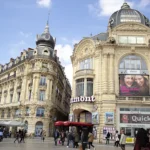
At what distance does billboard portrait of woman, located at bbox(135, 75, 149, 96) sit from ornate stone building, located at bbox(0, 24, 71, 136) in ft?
68.0

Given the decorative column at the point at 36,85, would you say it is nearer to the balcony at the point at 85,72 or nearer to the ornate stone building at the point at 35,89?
the ornate stone building at the point at 35,89

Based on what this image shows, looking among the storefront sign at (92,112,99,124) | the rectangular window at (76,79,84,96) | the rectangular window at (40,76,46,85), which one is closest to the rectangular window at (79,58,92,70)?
the rectangular window at (76,79,84,96)

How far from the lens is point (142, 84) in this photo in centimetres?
3353

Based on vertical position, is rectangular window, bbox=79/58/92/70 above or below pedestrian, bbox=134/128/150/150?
above

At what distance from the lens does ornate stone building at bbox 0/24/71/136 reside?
45.8 meters

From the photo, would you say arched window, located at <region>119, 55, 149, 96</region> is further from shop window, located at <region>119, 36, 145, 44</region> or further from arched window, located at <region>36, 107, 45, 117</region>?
arched window, located at <region>36, 107, 45, 117</region>

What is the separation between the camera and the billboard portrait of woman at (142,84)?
33.1 m

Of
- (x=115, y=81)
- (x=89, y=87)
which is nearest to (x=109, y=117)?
(x=115, y=81)

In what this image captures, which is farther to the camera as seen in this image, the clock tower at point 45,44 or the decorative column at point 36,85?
the clock tower at point 45,44

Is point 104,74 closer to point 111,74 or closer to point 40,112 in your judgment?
point 111,74

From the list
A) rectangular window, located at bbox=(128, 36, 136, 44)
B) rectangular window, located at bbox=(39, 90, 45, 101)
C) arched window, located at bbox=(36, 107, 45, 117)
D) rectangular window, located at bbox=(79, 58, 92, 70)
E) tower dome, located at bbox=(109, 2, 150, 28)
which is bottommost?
arched window, located at bbox=(36, 107, 45, 117)

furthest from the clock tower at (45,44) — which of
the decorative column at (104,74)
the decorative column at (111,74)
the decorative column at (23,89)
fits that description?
the decorative column at (111,74)

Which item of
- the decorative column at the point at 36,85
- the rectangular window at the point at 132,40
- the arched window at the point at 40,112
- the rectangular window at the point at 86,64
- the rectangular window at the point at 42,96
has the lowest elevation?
the arched window at the point at 40,112

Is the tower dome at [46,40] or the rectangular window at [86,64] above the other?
the tower dome at [46,40]
